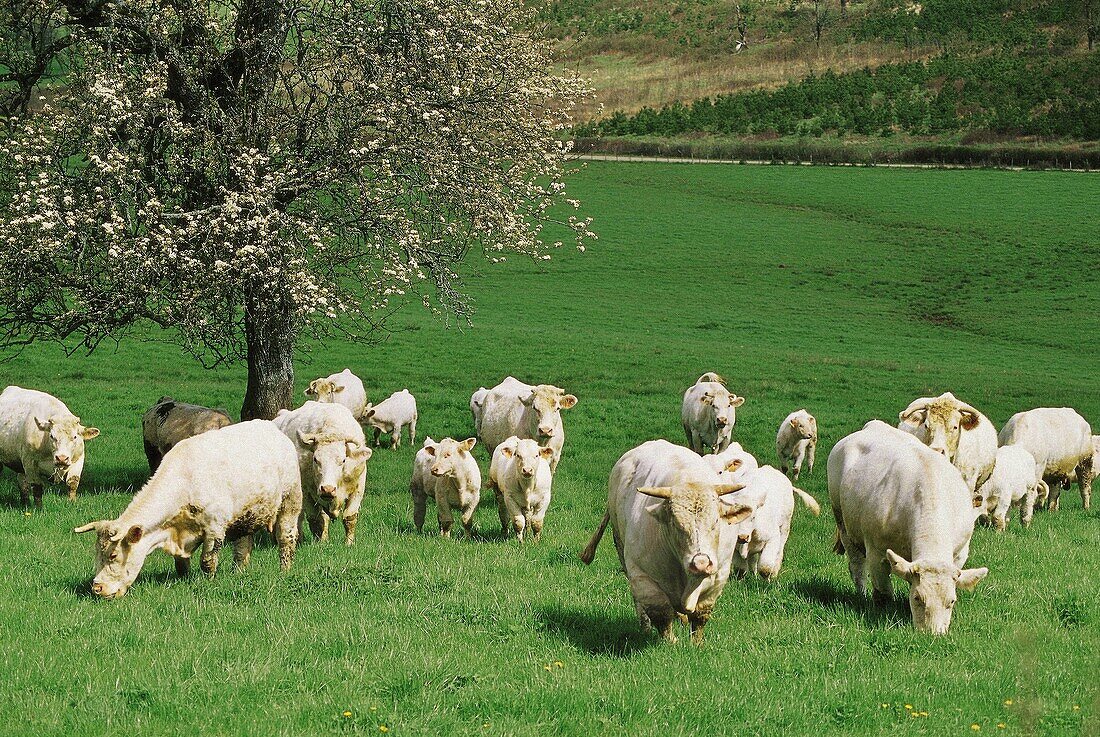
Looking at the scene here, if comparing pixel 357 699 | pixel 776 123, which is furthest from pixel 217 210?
pixel 776 123

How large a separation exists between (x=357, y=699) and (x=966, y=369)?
31890 millimetres

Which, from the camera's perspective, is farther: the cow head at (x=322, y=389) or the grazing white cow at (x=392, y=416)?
the grazing white cow at (x=392, y=416)

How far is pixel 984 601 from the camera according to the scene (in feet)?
36.8

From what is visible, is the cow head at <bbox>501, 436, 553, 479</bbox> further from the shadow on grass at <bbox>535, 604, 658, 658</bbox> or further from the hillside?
the hillside

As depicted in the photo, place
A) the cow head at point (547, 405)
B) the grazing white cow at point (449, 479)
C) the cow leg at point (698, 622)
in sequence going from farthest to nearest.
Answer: the cow head at point (547, 405) < the grazing white cow at point (449, 479) < the cow leg at point (698, 622)

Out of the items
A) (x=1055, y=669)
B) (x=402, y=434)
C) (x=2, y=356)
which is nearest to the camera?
(x=1055, y=669)

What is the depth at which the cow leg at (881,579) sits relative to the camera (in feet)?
36.0

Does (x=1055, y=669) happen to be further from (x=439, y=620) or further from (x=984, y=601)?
(x=439, y=620)

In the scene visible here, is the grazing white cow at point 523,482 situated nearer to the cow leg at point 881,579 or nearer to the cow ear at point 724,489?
the cow leg at point 881,579

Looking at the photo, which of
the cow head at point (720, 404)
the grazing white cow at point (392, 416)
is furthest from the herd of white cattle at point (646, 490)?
the cow head at point (720, 404)

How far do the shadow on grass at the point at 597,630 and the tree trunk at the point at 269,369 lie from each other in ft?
31.5

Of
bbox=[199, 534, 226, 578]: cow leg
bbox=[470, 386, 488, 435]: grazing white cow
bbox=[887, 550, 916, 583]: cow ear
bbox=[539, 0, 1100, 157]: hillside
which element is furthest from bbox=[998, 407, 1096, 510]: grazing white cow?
bbox=[539, 0, 1100, 157]: hillside

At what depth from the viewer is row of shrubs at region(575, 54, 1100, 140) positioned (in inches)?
3565

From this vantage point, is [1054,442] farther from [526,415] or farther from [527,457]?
[527,457]
